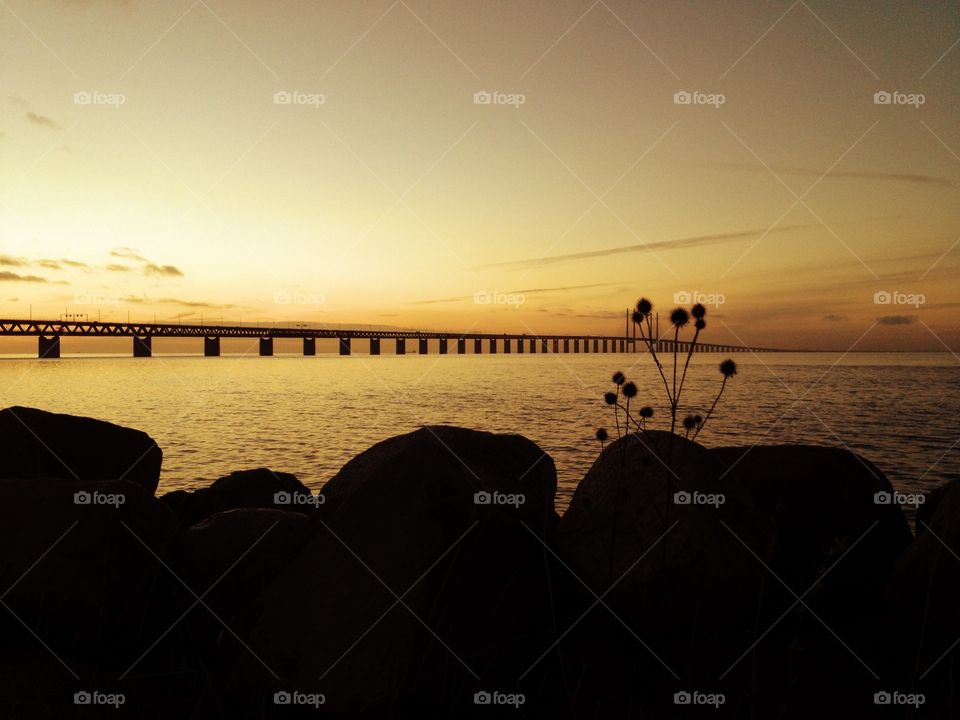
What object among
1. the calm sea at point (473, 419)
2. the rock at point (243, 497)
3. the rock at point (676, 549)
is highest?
the rock at point (676, 549)

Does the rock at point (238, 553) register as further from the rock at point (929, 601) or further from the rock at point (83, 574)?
the rock at point (929, 601)

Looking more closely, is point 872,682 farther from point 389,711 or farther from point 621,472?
point 389,711

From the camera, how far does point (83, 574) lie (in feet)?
21.6

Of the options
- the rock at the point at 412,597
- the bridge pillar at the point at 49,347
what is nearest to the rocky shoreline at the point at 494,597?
the rock at the point at 412,597

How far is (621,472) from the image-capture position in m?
6.61

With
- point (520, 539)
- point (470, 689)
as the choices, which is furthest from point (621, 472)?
point (470, 689)

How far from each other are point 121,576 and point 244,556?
1101mm

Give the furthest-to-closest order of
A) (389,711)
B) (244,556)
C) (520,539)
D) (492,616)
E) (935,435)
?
(935,435) < (244,556) < (520,539) < (492,616) < (389,711)

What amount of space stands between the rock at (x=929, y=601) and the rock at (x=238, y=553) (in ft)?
17.6

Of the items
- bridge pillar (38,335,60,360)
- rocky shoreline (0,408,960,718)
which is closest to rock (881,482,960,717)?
rocky shoreline (0,408,960,718)

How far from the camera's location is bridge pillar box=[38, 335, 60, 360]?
146250 mm

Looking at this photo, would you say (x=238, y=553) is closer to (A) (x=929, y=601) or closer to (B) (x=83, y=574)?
(B) (x=83, y=574)

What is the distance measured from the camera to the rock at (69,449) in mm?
9820

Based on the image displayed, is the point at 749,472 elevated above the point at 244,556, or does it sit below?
above
